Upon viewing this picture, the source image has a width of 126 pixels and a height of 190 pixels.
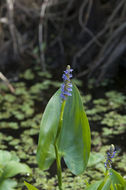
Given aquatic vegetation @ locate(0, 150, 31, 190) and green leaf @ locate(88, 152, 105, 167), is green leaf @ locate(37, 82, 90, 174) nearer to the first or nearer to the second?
aquatic vegetation @ locate(0, 150, 31, 190)

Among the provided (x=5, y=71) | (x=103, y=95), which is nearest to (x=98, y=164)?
(x=103, y=95)

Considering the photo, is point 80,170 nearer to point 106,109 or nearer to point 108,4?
point 106,109

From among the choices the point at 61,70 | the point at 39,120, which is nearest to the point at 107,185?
the point at 39,120

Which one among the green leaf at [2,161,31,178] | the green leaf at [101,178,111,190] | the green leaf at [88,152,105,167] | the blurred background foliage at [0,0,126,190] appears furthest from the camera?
the blurred background foliage at [0,0,126,190]

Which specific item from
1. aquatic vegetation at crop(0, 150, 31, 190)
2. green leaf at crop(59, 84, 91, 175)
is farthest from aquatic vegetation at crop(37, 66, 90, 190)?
aquatic vegetation at crop(0, 150, 31, 190)

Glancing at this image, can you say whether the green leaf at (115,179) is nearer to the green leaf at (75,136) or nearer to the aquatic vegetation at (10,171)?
the green leaf at (75,136)

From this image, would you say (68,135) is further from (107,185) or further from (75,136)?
(107,185)

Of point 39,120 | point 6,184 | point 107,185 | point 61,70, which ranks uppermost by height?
Result: point 61,70
